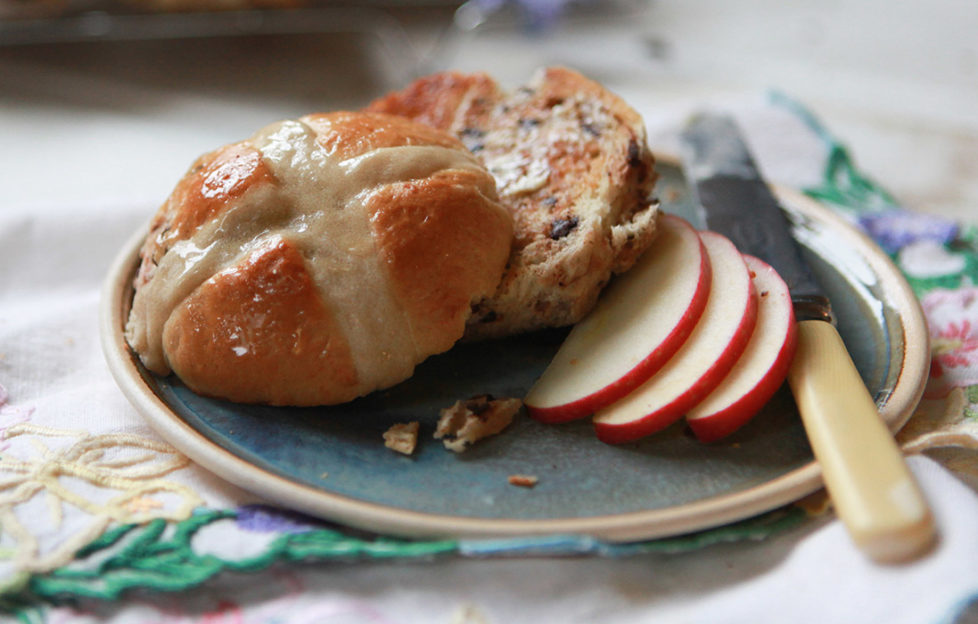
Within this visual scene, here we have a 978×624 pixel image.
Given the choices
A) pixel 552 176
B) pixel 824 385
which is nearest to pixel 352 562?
pixel 824 385

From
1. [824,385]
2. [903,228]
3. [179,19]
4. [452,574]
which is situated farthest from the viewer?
[179,19]

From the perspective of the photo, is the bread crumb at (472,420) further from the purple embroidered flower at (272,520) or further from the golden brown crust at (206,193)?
the golden brown crust at (206,193)

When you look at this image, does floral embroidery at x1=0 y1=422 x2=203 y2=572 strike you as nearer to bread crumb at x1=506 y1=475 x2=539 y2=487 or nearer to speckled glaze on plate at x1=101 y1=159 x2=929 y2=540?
speckled glaze on plate at x1=101 y1=159 x2=929 y2=540

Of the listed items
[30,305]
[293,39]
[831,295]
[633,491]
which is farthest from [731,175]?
[293,39]

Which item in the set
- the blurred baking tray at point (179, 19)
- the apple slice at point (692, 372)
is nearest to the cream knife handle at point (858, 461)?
the apple slice at point (692, 372)

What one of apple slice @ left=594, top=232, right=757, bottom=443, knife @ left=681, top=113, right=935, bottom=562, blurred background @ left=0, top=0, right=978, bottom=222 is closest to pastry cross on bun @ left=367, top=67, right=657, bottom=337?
apple slice @ left=594, top=232, right=757, bottom=443

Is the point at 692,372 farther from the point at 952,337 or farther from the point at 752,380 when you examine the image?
the point at 952,337
